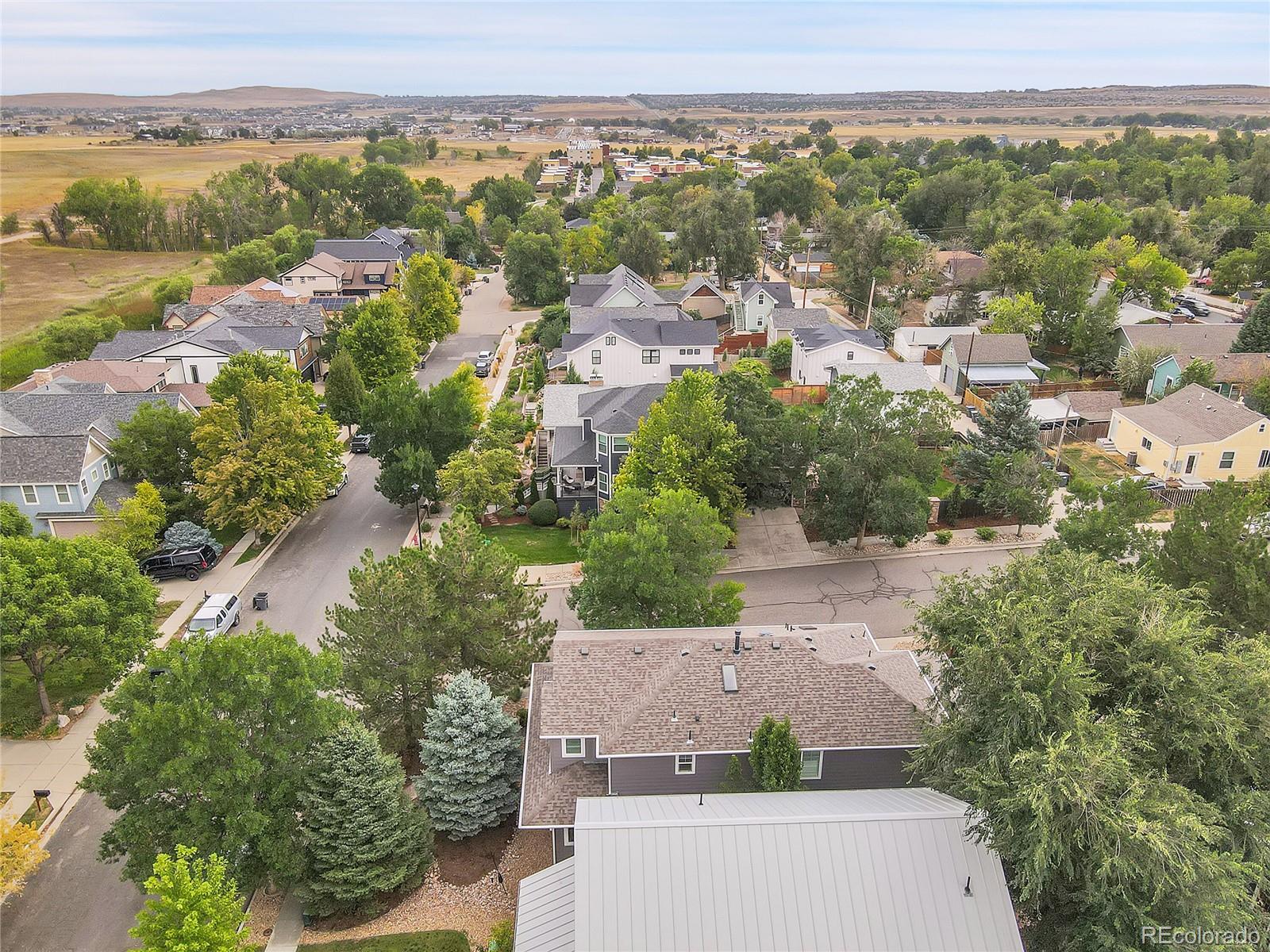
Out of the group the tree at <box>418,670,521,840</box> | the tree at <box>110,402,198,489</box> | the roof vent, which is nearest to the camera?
the roof vent

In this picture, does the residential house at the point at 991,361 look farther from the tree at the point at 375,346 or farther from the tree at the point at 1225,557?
the tree at the point at 375,346

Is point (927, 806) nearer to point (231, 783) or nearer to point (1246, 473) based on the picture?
point (231, 783)

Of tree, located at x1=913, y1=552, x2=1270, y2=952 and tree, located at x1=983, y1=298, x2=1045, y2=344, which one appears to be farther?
tree, located at x1=983, y1=298, x2=1045, y2=344

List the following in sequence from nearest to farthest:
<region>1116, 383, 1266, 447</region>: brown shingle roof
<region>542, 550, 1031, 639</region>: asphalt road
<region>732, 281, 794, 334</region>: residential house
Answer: <region>542, 550, 1031, 639</region>: asphalt road < <region>1116, 383, 1266, 447</region>: brown shingle roof < <region>732, 281, 794, 334</region>: residential house

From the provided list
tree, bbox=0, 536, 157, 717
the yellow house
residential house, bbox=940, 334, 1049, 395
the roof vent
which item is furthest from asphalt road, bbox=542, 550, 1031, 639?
residential house, bbox=940, 334, 1049, 395

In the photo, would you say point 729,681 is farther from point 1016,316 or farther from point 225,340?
point 1016,316

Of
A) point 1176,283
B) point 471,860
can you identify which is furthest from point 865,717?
point 1176,283

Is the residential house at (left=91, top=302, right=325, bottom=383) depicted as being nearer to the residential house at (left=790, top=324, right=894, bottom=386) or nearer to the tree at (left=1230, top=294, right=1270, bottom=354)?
the residential house at (left=790, top=324, right=894, bottom=386)
